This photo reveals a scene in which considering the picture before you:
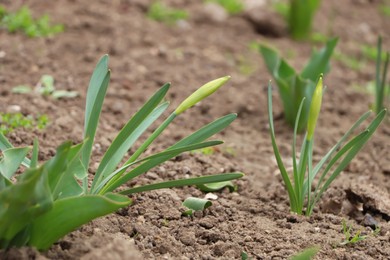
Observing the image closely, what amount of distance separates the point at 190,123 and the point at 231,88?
0.62 m

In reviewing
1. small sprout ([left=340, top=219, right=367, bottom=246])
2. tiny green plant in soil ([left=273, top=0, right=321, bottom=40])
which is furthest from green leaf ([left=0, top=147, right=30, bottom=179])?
tiny green plant in soil ([left=273, top=0, right=321, bottom=40])

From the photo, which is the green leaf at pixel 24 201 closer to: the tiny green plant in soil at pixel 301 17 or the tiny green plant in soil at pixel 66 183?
the tiny green plant in soil at pixel 66 183

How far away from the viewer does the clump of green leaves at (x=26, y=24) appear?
4.40 m

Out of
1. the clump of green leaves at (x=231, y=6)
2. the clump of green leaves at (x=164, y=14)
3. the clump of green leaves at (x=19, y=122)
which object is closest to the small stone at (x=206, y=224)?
the clump of green leaves at (x=19, y=122)

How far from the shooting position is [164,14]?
514cm

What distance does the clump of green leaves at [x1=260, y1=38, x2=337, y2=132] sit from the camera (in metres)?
3.64

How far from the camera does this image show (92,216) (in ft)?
6.85

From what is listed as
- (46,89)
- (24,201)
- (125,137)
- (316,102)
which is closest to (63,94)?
(46,89)

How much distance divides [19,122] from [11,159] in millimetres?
1076

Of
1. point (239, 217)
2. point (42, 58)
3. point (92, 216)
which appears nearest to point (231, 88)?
point (42, 58)

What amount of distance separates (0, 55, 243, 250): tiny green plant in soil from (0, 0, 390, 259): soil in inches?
3.2

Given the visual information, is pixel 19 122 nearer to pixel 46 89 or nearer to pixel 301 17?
pixel 46 89

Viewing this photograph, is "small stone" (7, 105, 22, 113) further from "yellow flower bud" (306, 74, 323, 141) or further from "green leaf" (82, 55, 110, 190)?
"yellow flower bud" (306, 74, 323, 141)

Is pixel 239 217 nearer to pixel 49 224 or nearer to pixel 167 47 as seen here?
pixel 49 224
